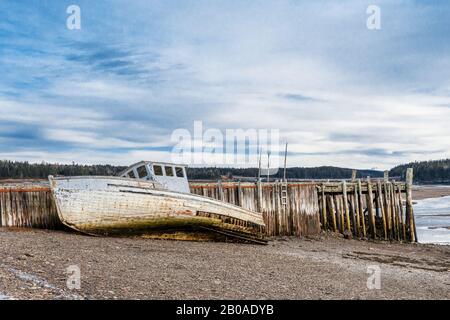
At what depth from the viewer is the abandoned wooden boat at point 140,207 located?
17250 mm

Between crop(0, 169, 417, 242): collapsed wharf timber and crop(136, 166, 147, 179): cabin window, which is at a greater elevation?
A: crop(136, 166, 147, 179): cabin window

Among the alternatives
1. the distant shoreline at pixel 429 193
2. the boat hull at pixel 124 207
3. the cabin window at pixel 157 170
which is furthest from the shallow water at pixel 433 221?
the cabin window at pixel 157 170

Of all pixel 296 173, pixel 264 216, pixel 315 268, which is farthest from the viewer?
pixel 296 173

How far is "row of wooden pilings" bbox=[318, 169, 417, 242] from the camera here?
26766 millimetres

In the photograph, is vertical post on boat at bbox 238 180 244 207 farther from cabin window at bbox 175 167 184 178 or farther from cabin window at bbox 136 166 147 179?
cabin window at bbox 136 166 147 179

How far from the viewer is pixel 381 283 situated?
42.3 feet

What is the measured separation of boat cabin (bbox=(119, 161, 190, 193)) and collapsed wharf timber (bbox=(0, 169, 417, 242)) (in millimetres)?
2004

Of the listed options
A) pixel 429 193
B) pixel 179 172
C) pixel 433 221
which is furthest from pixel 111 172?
pixel 429 193

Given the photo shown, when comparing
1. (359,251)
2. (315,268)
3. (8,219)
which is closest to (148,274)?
(315,268)

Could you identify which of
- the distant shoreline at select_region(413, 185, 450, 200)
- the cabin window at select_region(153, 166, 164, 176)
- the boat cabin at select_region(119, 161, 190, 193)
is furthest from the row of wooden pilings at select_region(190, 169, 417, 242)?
the distant shoreline at select_region(413, 185, 450, 200)

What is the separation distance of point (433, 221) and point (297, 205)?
986 inches
